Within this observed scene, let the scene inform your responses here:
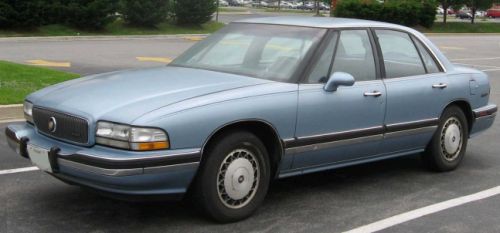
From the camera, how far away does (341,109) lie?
5.31m

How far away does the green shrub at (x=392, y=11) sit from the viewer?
39.4 metres

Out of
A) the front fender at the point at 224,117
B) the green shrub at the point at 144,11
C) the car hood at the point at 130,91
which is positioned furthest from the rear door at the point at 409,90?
the green shrub at the point at 144,11

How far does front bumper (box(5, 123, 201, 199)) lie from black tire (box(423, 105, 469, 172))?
2.84 metres

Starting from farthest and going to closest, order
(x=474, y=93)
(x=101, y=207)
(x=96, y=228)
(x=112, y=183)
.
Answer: (x=474, y=93) < (x=101, y=207) < (x=96, y=228) < (x=112, y=183)

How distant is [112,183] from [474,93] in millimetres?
4003

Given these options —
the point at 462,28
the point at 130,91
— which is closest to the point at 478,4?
the point at 462,28

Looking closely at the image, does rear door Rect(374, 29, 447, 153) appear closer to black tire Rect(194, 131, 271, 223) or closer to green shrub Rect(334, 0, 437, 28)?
black tire Rect(194, 131, 271, 223)

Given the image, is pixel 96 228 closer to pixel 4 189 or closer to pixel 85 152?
pixel 85 152

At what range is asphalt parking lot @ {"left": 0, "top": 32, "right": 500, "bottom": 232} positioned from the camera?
474cm

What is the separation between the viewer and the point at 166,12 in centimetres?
3156

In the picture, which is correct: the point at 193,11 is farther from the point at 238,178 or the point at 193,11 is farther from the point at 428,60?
the point at 238,178

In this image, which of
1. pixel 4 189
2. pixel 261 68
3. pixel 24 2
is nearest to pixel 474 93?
pixel 261 68

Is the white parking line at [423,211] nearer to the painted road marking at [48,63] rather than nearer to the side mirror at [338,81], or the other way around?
the side mirror at [338,81]

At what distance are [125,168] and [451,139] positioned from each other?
359cm
